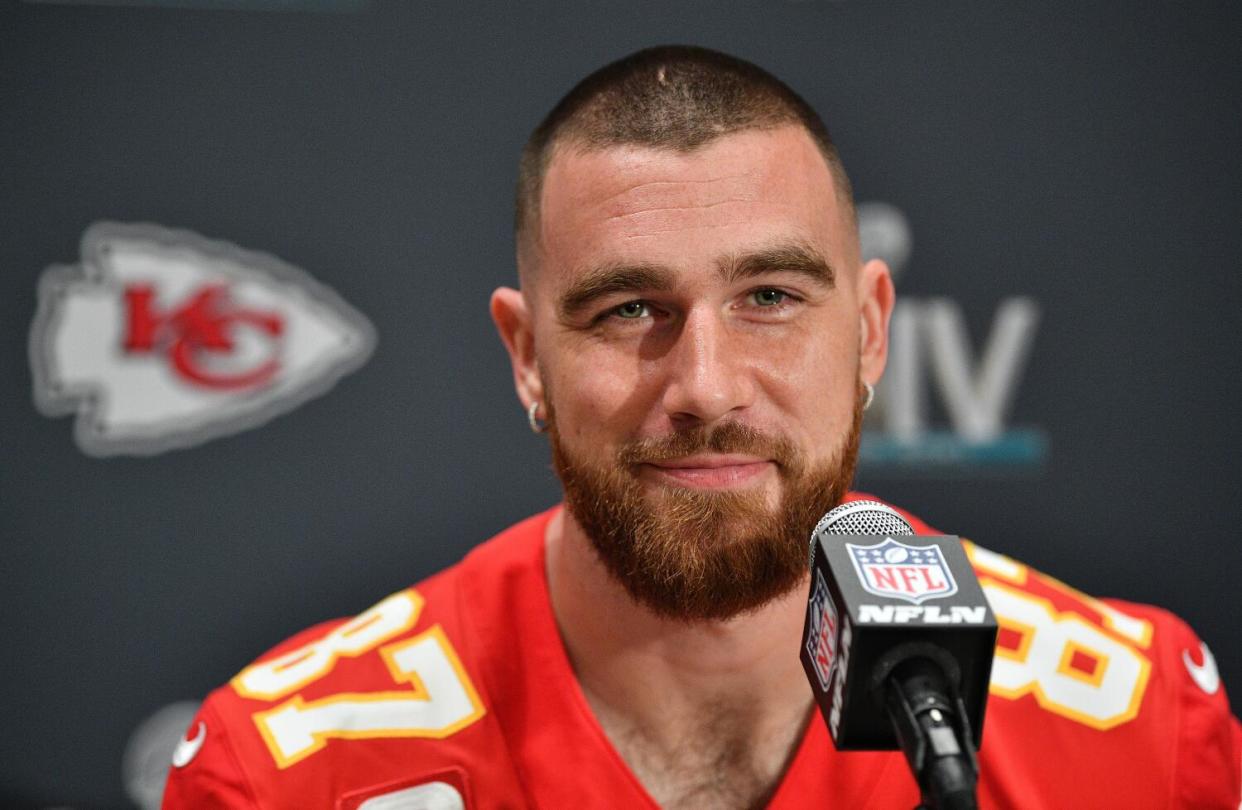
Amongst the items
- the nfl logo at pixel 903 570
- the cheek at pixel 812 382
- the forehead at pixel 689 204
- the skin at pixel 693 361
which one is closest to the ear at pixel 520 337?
the skin at pixel 693 361

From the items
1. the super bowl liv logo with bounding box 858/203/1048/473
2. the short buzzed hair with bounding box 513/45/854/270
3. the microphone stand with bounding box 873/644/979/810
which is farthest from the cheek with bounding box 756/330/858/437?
the super bowl liv logo with bounding box 858/203/1048/473

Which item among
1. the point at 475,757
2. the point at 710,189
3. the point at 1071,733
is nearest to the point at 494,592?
the point at 475,757

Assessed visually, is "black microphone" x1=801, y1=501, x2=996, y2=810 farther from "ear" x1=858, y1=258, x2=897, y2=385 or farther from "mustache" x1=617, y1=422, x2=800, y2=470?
"ear" x1=858, y1=258, x2=897, y2=385

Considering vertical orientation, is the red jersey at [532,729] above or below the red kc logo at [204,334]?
below

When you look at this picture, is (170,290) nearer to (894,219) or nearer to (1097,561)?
(894,219)

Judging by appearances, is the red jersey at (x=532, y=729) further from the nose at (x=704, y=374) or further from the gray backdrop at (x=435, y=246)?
the gray backdrop at (x=435, y=246)

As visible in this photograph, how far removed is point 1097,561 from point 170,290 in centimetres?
178

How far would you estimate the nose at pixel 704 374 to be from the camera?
134 cm

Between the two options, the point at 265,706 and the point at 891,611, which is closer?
the point at 891,611

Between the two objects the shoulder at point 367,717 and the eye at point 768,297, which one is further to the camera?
the shoulder at point 367,717

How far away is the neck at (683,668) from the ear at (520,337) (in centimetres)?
20

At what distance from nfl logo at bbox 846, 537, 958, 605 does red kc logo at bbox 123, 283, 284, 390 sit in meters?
1.56

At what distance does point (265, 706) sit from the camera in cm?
162

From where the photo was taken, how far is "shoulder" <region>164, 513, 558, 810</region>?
156 cm
